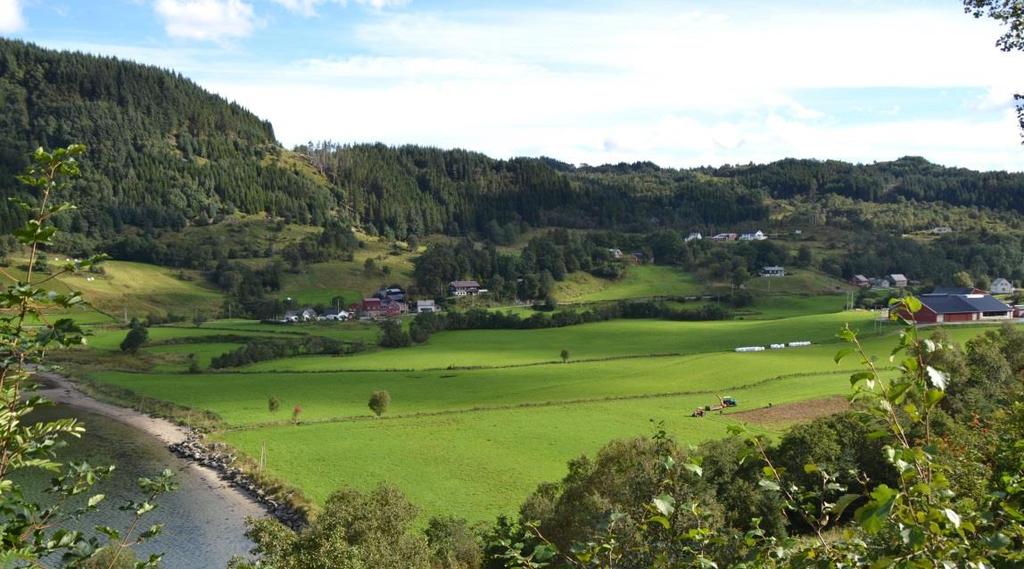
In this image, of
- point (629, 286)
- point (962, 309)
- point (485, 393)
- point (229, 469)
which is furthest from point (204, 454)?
point (629, 286)

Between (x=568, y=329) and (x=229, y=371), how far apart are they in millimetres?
Result: 45314

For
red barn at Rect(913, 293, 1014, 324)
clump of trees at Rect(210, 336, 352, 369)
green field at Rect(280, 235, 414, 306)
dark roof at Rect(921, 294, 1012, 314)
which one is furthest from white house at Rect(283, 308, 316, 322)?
dark roof at Rect(921, 294, 1012, 314)

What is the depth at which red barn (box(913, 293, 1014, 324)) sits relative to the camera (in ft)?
290

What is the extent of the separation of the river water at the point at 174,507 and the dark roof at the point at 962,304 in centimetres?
7970

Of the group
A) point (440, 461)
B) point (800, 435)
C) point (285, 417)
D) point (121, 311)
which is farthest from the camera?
point (121, 311)

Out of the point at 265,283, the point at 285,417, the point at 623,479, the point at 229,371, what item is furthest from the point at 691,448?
the point at 265,283

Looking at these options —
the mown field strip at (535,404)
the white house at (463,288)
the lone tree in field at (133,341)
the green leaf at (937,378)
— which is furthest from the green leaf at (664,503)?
the white house at (463,288)

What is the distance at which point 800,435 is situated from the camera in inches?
1332

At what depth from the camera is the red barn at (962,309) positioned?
88500mm

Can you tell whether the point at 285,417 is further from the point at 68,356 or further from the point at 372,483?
the point at 68,356

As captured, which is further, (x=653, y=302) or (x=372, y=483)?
(x=653, y=302)

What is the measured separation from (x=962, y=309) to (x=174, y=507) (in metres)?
→ 86.2

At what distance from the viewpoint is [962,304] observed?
91125mm

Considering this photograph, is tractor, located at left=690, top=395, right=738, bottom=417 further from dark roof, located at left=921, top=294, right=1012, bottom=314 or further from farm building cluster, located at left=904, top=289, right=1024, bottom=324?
dark roof, located at left=921, top=294, right=1012, bottom=314
